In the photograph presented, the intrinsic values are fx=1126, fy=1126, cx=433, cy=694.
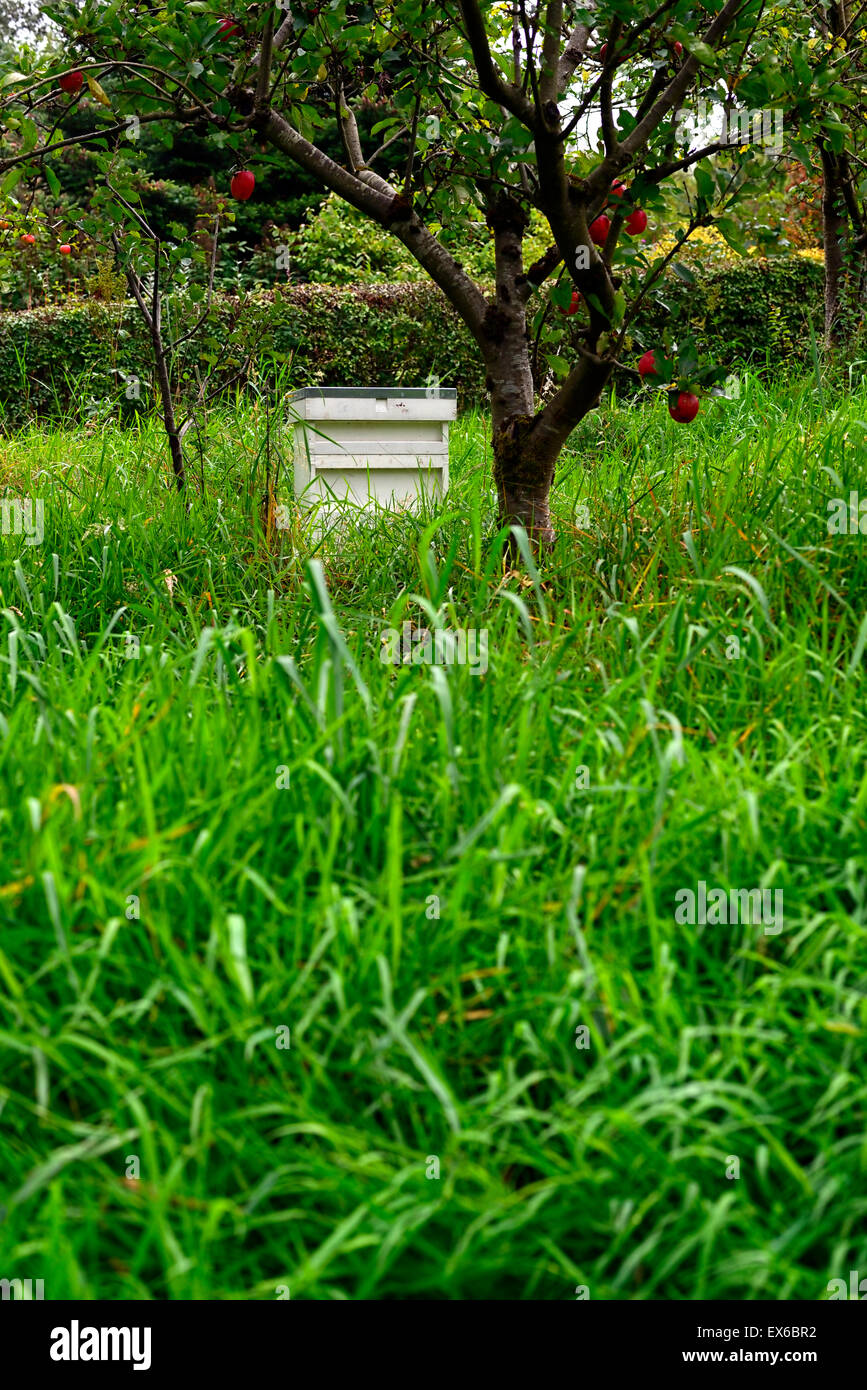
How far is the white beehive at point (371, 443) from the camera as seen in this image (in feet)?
12.5

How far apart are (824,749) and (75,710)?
137cm

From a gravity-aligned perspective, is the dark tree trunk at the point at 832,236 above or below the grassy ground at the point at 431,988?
above

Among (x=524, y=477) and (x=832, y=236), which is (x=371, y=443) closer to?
(x=524, y=477)

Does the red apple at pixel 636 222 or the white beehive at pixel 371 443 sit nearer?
the red apple at pixel 636 222

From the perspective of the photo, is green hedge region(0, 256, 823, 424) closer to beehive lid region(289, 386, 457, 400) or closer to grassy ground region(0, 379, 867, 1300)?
beehive lid region(289, 386, 457, 400)

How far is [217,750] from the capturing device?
1.81 meters

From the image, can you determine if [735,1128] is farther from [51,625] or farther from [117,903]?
[51,625]

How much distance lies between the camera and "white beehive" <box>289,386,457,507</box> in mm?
3807

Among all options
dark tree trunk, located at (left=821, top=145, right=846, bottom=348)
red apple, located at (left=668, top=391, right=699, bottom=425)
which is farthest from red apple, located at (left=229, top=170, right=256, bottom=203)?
dark tree trunk, located at (left=821, top=145, right=846, bottom=348)

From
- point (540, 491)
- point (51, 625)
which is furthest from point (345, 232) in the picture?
point (51, 625)

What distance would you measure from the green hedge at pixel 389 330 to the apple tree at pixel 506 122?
13.7 feet

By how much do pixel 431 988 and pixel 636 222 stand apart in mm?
2465

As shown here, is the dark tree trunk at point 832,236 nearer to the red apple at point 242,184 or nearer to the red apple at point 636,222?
the red apple at point 636,222

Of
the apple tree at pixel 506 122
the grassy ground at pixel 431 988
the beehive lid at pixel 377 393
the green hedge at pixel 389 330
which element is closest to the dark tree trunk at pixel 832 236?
the green hedge at pixel 389 330
